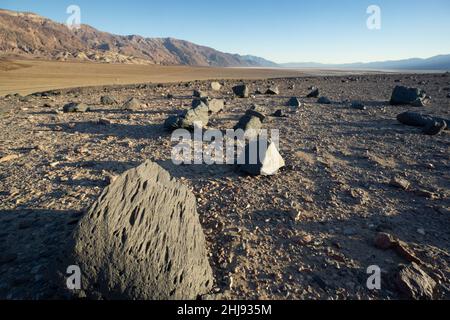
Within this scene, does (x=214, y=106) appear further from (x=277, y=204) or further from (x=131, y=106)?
(x=277, y=204)

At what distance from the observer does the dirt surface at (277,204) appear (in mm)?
3430

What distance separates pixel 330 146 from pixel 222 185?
383cm

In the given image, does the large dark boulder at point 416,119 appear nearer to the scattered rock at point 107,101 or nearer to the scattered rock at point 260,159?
the scattered rock at point 260,159

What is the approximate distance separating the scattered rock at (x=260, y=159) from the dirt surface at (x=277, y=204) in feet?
0.73

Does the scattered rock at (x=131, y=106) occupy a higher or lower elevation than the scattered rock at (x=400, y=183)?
higher

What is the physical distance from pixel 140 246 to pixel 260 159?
347 cm

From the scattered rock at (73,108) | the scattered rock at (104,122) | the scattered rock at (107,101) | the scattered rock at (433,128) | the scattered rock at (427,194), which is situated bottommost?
the scattered rock at (427,194)

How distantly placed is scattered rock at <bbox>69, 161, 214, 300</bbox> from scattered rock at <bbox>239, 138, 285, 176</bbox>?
2634 millimetres

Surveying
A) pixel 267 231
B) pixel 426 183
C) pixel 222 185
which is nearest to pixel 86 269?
pixel 267 231

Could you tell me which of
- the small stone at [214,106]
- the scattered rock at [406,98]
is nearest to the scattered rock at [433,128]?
the scattered rock at [406,98]

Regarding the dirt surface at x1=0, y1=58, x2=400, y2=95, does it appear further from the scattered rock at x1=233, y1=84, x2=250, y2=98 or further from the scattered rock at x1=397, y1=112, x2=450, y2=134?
the scattered rock at x1=397, y1=112, x2=450, y2=134

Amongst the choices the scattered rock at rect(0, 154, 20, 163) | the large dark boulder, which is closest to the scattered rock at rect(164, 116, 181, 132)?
the scattered rock at rect(0, 154, 20, 163)

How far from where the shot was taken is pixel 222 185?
5.67 metres
